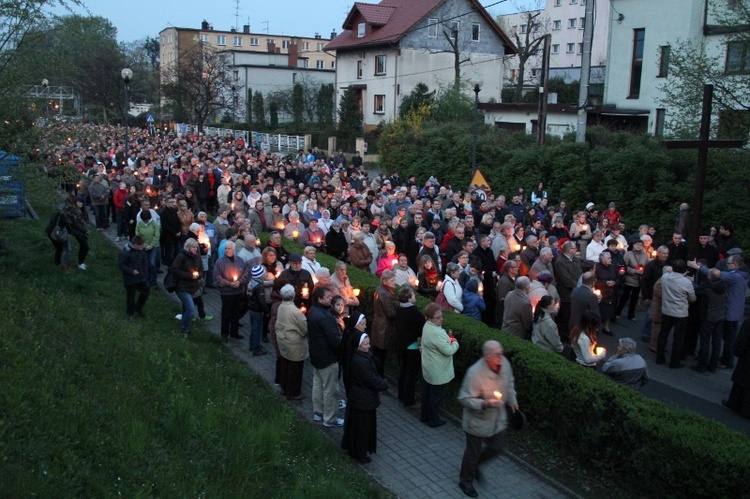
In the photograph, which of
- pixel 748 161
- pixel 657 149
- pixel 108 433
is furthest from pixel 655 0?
pixel 108 433

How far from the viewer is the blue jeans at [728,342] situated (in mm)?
10992

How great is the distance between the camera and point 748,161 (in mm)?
16188

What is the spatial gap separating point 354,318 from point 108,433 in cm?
298

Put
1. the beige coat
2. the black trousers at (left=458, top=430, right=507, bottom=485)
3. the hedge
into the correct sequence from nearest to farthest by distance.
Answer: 1. the hedge
2. the black trousers at (left=458, top=430, right=507, bottom=485)
3. the beige coat

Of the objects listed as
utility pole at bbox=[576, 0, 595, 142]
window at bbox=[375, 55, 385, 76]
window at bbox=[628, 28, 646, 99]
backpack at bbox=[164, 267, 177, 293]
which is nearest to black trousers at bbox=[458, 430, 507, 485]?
backpack at bbox=[164, 267, 177, 293]

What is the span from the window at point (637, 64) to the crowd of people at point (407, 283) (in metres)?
14.1

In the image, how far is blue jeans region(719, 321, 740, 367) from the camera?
11.0m

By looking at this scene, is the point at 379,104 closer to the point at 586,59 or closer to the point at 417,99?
the point at 417,99

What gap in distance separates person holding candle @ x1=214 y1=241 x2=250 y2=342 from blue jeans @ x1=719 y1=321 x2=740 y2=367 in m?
7.98

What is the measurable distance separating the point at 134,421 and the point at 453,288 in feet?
17.4

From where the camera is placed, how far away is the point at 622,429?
686 centimetres

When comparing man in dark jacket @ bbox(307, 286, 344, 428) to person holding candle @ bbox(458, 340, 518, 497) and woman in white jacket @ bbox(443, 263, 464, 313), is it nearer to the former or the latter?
person holding candle @ bbox(458, 340, 518, 497)

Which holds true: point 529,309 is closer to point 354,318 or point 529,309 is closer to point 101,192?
point 354,318

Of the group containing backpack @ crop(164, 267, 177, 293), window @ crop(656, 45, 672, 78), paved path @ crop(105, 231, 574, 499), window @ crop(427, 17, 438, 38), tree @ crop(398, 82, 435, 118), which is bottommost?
paved path @ crop(105, 231, 574, 499)
